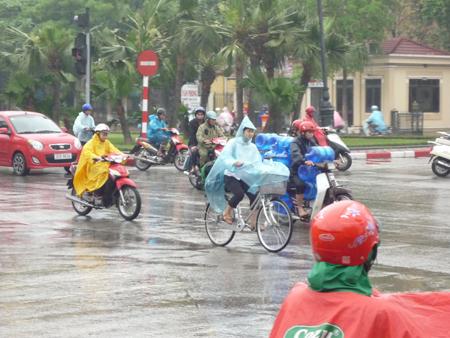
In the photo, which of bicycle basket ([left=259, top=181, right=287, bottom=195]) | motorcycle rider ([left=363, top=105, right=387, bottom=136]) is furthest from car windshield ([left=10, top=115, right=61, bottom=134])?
motorcycle rider ([left=363, top=105, right=387, bottom=136])

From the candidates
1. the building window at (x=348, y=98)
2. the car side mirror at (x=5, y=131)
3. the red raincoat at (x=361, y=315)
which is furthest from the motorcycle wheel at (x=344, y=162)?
the building window at (x=348, y=98)

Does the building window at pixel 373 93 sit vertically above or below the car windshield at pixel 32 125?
above

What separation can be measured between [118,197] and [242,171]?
3402mm

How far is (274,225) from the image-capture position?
12.2 metres

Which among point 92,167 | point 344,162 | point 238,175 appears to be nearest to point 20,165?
point 344,162

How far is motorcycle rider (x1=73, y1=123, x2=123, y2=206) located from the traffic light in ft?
42.1

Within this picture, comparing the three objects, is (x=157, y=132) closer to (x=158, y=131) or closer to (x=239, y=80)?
(x=158, y=131)

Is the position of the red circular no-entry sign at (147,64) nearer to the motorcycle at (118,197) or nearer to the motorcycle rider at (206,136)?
the motorcycle rider at (206,136)

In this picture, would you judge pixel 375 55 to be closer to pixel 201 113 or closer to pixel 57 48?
pixel 57 48

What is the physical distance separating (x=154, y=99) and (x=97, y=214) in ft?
163

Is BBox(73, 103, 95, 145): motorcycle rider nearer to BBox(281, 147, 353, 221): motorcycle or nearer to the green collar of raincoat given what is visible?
BBox(281, 147, 353, 221): motorcycle

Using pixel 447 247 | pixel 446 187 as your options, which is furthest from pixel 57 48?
pixel 447 247

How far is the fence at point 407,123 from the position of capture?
47250mm

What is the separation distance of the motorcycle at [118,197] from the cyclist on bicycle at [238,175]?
2.60m
